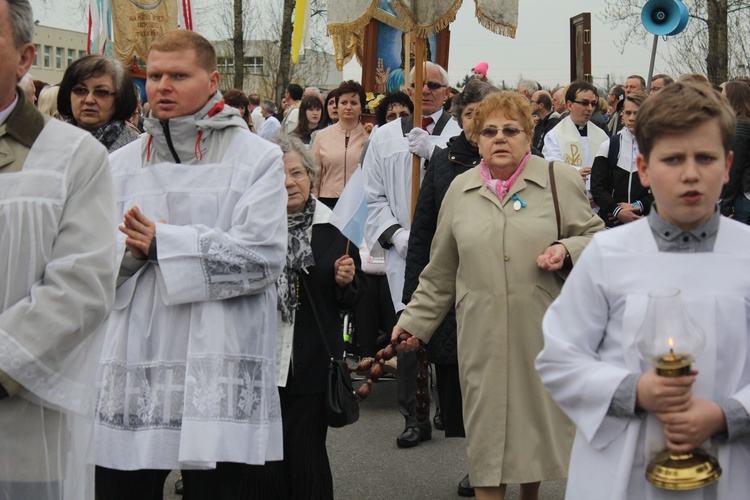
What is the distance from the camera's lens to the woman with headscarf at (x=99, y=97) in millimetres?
5473

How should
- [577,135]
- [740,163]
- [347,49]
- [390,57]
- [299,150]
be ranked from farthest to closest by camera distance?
[347,49] → [390,57] → [577,135] → [740,163] → [299,150]

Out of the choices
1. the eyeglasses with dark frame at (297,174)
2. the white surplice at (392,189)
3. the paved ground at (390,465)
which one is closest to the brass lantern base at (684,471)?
the eyeglasses with dark frame at (297,174)

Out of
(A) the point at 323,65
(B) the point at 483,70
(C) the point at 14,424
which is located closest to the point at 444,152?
(C) the point at 14,424

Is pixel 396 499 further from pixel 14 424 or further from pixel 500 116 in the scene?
pixel 14 424

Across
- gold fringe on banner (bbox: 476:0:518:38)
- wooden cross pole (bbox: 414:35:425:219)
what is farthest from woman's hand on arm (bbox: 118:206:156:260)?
gold fringe on banner (bbox: 476:0:518:38)

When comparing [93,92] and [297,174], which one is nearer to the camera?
[297,174]

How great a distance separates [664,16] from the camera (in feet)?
34.3

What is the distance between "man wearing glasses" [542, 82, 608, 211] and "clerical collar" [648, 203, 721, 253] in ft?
23.3

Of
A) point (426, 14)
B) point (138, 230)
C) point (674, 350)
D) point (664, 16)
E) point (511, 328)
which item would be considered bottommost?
point (511, 328)

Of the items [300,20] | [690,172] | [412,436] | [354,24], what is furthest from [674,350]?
[300,20]

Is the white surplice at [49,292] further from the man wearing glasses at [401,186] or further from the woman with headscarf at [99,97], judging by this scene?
the man wearing glasses at [401,186]

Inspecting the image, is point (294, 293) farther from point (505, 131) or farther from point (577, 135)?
point (577, 135)

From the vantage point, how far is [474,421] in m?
4.86

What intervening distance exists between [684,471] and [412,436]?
14.0 ft
